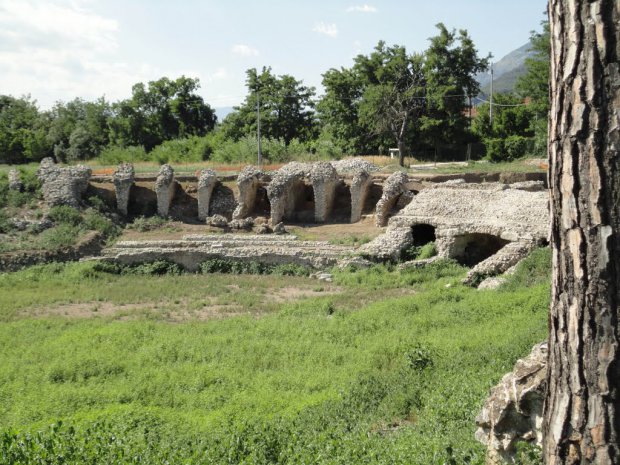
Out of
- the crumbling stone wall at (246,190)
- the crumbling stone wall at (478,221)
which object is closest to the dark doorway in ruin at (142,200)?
the crumbling stone wall at (246,190)

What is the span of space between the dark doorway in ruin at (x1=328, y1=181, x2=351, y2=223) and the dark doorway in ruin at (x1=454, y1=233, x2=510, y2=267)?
7.02 meters

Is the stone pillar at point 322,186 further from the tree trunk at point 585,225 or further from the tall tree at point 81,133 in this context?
the tall tree at point 81,133

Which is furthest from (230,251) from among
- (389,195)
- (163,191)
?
(163,191)

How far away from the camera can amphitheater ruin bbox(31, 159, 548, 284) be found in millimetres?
20641

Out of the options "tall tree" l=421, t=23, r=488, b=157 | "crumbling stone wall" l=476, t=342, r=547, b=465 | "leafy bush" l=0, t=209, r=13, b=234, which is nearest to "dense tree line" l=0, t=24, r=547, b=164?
"tall tree" l=421, t=23, r=488, b=157

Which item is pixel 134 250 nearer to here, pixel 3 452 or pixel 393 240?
pixel 393 240

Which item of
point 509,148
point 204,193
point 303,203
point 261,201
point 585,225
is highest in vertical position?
point 509,148

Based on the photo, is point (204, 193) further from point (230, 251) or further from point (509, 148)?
point (509, 148)

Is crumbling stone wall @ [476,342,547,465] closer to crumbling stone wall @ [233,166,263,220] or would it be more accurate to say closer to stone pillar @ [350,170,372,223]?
stone pillar @ [350,170,372,223]

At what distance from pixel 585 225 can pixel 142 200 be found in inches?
1072

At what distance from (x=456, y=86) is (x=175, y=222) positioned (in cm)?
2204

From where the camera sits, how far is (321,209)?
2711 centimetres

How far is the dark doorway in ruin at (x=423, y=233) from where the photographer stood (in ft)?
76.0

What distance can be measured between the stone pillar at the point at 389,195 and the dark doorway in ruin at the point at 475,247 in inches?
170
